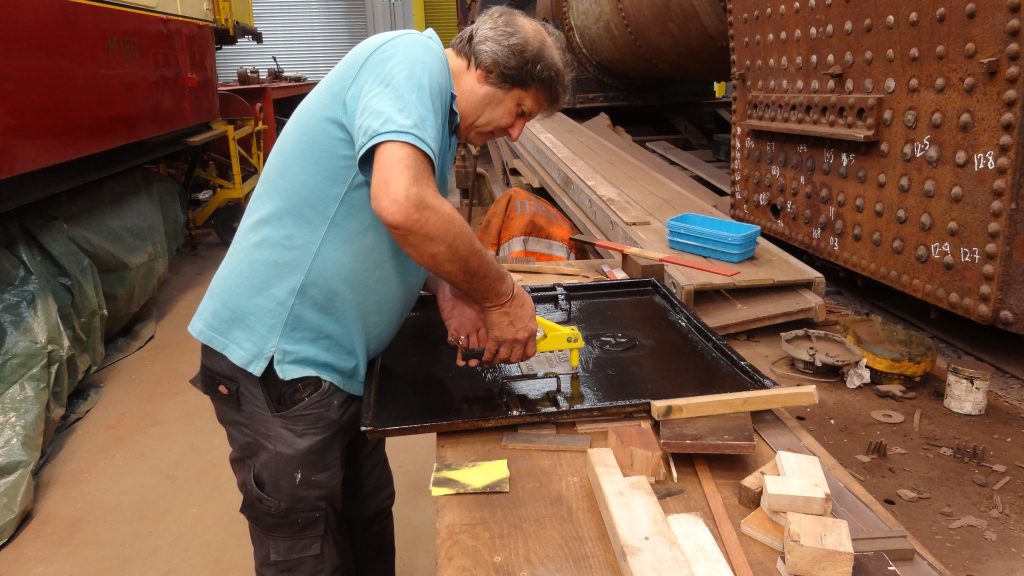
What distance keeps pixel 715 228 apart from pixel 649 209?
0.57 m

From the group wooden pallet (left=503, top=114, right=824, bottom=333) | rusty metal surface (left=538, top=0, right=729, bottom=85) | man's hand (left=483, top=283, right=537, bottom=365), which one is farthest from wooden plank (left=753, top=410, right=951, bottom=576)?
rusty metal surface (left=538, top=0, right=729, bottom=85)

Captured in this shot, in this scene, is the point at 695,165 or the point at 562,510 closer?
the point at 562,510

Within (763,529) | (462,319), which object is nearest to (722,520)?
(763,529)

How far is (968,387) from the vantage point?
72.6 inches

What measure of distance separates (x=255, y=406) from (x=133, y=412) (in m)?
3.03

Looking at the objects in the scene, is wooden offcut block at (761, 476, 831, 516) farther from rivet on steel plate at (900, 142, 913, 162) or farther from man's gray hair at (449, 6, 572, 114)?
rivet on steel plate at (900, 142, 913, 162)

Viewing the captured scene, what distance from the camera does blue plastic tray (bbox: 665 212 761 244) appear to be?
2.50 m

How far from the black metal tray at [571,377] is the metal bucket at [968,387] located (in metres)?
0.72

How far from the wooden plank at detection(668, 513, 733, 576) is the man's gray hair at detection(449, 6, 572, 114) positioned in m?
1.00

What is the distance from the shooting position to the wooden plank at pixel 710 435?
1.29 meters

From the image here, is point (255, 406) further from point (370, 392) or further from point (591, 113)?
point (591, 113)

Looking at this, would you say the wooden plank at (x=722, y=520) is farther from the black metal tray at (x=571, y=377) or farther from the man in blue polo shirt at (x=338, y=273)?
the man in blue polo shirt at (x=338, y=273)

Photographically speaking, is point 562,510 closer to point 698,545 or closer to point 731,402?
point 698,545

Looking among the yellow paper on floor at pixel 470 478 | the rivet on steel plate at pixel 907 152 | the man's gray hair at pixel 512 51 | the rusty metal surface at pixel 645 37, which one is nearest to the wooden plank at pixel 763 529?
the yellow paper on floor at pixel 470 478
